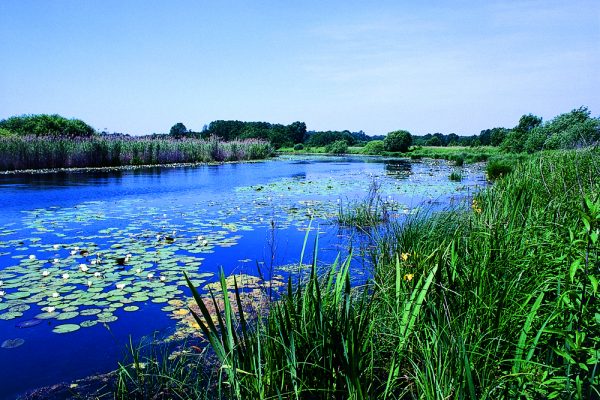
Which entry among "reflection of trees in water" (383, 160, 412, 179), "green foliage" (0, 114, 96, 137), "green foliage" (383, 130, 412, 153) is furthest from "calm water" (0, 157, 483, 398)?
"green foliage" (383, 130, 412, 153)

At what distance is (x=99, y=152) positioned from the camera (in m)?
23.0

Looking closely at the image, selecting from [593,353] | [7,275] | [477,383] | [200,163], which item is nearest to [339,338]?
[477,383]

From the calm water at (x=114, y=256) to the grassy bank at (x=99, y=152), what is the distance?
7530 mm

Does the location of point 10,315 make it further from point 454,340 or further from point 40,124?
point 40,124

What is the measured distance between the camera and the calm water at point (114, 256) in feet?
12.2

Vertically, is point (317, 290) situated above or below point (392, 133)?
below

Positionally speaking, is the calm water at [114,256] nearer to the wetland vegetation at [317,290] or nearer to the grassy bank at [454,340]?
the wetland vegetation at [317,290]

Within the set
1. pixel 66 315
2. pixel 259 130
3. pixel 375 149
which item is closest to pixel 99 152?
pixel 66 315

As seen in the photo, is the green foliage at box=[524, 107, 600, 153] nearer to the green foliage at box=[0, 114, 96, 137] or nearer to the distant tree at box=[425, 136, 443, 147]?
the green foliage at box=[0, 114, 96, 137]

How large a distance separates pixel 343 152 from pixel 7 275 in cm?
5657

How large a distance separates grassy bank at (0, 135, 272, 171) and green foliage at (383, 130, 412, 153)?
87.4ft

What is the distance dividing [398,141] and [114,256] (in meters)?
49.8

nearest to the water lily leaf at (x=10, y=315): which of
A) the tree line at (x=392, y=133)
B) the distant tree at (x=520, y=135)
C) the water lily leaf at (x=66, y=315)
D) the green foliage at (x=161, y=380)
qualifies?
the water lily leaf at (x=66, y=315)

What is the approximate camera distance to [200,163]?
2903cm
